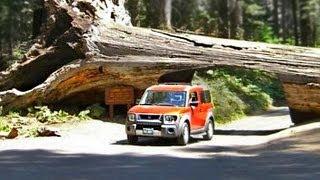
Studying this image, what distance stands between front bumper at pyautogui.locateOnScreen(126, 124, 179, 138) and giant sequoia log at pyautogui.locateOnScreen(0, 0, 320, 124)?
15.1 feet

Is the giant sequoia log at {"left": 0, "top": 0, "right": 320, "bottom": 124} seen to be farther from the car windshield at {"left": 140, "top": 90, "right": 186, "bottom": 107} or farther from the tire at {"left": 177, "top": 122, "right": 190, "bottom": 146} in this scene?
the tire at {"left": 177, "top": 122, "right": 190, "bottom": 146}

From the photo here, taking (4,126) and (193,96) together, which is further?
(4,126)

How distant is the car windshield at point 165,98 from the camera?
17.6 meters

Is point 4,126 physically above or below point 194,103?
below

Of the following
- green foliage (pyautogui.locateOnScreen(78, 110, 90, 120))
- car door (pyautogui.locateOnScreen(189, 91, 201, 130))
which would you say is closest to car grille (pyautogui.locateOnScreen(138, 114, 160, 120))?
car door (pyautogui.locateOnScreen(189, 91, 201, 130))

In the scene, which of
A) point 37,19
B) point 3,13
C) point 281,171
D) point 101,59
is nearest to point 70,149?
point 281,171

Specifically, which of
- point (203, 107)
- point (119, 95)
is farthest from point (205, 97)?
point (119, 95)

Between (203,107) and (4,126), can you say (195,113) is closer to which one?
(203,107)

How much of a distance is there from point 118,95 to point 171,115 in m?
6.14

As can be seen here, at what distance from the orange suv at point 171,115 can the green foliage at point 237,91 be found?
6.68m

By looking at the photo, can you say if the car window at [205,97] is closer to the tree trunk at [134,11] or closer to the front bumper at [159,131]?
the front bumper at [159,131]

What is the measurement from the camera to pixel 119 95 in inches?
881

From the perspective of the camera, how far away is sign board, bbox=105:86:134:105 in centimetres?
2231

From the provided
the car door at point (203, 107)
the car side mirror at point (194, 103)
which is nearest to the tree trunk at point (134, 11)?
the car door at point (203, 107)
